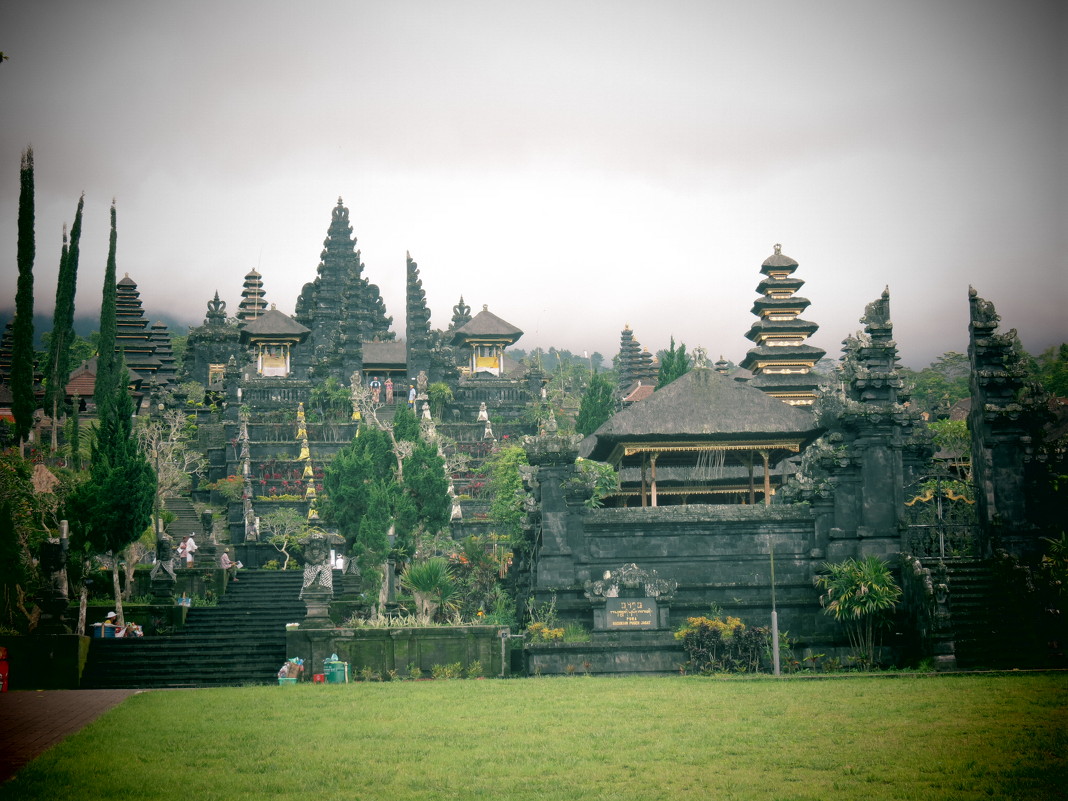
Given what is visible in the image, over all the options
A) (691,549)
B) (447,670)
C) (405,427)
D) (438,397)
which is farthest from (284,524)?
(447,670)

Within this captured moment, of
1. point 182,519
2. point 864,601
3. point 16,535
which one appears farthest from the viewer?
point 182,519

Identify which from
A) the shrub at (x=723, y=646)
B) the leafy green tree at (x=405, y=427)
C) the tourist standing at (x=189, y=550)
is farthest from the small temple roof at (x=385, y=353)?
the shrub at (x=723, y=646)

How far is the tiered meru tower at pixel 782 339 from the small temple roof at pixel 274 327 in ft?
101

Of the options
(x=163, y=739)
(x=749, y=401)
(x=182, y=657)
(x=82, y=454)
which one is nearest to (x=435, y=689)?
(x=163, y=739)

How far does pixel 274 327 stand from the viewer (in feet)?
265

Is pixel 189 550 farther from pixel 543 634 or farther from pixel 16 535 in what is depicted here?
pixel 543 634

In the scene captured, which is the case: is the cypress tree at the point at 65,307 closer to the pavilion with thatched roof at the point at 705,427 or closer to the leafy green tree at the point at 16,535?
the leafy green tree at the point at 16,535

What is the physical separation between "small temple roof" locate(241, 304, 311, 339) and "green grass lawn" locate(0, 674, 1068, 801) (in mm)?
59510

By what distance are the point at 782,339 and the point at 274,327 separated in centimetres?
3427

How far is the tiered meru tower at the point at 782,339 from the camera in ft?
208

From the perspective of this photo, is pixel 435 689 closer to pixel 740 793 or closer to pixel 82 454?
pixel 740 793

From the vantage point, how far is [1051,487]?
93.5 ft

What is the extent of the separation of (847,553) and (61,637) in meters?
18.2

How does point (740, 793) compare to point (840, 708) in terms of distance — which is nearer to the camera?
point (740, 793)
